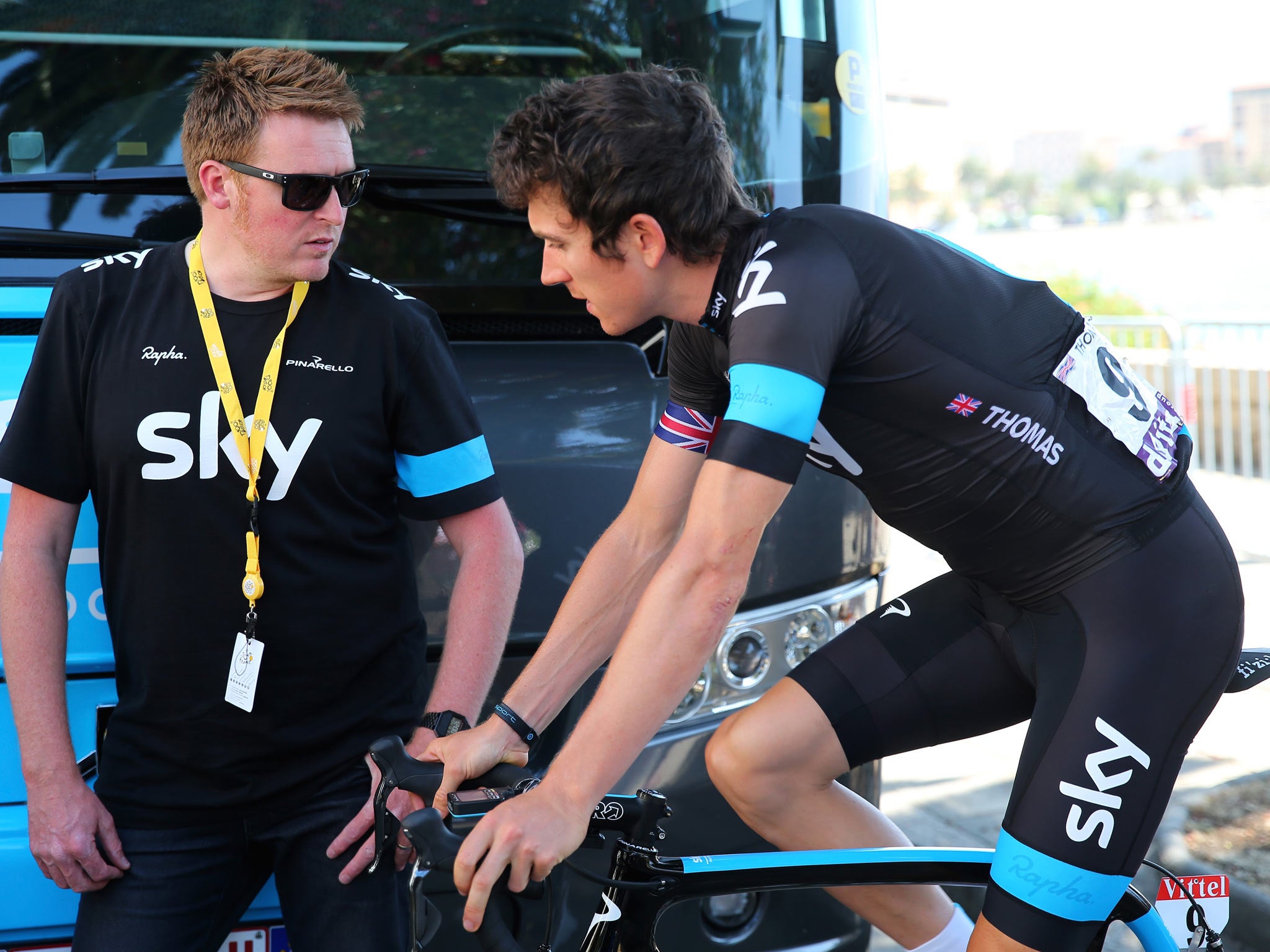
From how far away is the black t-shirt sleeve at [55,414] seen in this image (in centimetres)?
209

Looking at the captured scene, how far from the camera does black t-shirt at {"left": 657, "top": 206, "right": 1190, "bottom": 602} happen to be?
6.01 feet

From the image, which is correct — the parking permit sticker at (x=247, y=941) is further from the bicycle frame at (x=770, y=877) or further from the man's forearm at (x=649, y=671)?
the man's forearm at (x=649, y=671)

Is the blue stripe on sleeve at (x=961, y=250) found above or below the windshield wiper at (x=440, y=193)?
below

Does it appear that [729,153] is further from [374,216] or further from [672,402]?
[374,216]

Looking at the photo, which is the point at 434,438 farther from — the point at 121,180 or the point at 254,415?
the point at 121,180

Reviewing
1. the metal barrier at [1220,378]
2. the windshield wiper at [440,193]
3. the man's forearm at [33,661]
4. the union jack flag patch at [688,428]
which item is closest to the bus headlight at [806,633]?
the union jack flag patch at [688,428]

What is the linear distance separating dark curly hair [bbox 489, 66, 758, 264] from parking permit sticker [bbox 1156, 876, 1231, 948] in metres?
1.52

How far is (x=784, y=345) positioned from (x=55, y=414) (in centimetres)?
125

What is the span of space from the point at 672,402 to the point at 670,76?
0.57m

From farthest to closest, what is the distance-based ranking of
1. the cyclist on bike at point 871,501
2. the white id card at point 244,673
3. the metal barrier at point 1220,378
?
the metal barrier at point 1220,378 < the white id card at point 244,673 < the cyclist on bike at point 871,501

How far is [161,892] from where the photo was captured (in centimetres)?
213

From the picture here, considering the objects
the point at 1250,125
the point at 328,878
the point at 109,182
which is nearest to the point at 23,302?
the point at 109,182

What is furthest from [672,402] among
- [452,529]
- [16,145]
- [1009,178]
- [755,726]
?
[1009,178]

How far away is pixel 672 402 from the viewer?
2.23m
